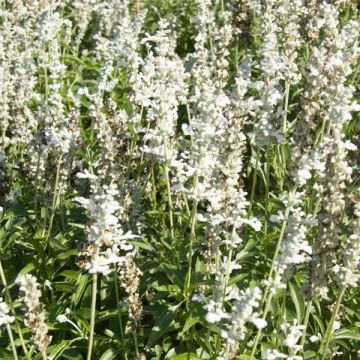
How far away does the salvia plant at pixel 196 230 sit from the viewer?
4.25 meters

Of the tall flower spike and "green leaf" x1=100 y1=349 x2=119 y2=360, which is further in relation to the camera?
"green leaf" x1=100 y1=349 x2=119 y2=360

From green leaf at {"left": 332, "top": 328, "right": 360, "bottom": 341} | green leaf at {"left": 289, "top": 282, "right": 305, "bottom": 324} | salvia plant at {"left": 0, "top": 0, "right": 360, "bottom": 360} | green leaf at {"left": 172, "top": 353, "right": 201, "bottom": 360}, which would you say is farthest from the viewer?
green leaf at {"left": 289, "top": 282, "right": 305, "bottom": 324}

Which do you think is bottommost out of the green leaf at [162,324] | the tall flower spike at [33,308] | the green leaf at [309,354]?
the green leaf at [309,354]

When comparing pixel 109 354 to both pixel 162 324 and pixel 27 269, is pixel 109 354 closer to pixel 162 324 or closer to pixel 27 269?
pixel 162 324

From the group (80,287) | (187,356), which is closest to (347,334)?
(187,356)

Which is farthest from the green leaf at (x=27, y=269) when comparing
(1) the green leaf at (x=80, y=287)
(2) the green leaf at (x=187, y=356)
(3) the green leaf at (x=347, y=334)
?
(3) the green leaf at (x=347, y=334)

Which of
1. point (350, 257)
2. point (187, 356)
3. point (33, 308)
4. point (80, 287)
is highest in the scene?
point (350, 257)

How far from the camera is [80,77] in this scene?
10492 mm

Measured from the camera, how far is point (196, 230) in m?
6.34

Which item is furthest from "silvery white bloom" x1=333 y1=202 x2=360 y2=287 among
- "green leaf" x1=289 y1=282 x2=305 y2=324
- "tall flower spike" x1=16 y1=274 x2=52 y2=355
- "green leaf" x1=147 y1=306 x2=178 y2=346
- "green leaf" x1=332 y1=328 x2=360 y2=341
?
"tall flower spike" x1=16 y1=274 x2=52 y2=355

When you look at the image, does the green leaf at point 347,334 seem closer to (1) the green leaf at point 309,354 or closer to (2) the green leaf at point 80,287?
(1) the green leaf at point 309,354

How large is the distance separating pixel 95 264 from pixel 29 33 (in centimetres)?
610

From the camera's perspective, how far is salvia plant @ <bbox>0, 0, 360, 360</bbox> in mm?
4254

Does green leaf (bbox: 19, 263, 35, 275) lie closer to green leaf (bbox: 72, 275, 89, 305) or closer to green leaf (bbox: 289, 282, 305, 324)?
green leaf (bbox: 72, 275, 89, 305)
